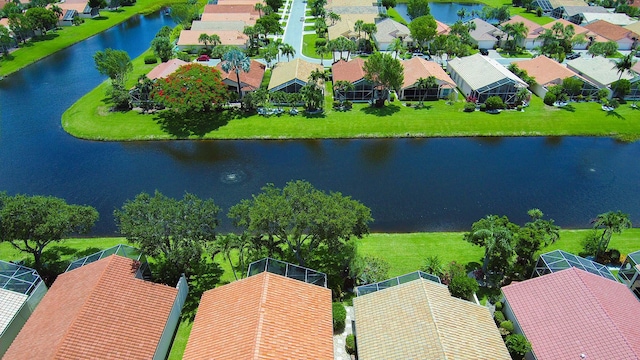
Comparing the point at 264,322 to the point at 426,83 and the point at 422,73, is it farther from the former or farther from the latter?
the point at 422,73

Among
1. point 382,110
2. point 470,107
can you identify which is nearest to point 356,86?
point 382,110

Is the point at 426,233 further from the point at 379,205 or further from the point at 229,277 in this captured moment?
the point at 229,277

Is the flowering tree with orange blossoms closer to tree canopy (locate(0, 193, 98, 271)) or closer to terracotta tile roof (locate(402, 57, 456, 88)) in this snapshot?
tree canopy (locate(0, 193, 98, 271))

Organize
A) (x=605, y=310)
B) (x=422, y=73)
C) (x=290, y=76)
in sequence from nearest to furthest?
(x=605, y=310) → (x=290, y=76) → (x=422, y=73)

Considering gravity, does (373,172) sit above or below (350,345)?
below

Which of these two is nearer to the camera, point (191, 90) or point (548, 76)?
point (191, 90)

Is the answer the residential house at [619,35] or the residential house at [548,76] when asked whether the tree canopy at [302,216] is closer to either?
the residential house at [548,76]
